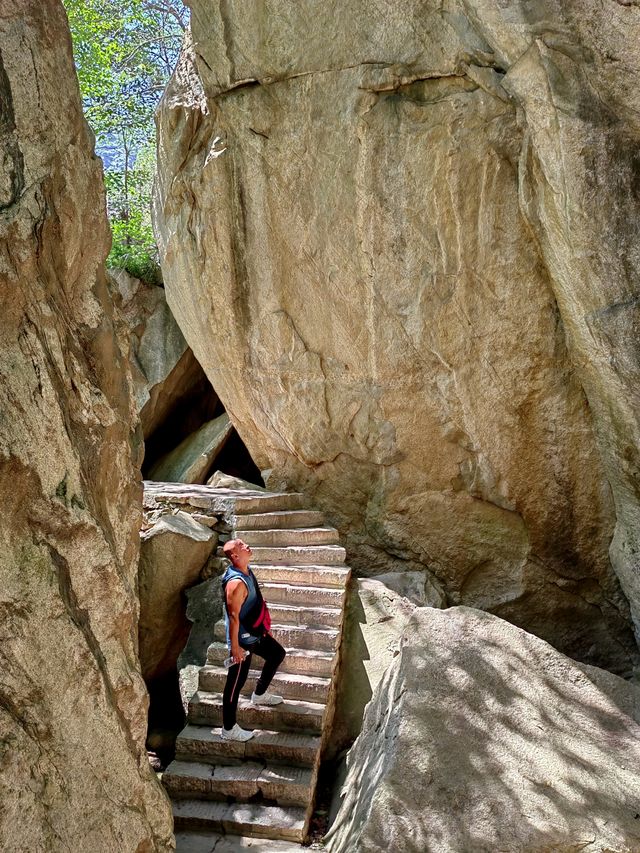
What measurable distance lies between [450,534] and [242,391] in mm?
2764

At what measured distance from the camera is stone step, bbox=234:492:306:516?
759 centimetres

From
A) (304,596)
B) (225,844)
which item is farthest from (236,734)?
(304,596)

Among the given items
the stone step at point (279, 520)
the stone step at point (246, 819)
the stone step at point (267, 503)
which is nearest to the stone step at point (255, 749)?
the stone step at point (246, 819)

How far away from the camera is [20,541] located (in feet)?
11.2

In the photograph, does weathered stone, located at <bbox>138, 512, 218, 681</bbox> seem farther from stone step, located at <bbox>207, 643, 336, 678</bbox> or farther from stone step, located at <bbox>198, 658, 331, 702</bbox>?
stone step, located at <bbox>207, 643, 336, 678</bbox>

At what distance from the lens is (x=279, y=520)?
770cm

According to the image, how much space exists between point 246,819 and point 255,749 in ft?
1.67

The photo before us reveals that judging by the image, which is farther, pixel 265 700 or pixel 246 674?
pixel 265 700

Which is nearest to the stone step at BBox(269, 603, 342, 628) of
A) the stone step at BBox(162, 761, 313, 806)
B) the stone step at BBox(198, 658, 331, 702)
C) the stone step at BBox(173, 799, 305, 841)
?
the stone step at BBox(198, 658, 331, 702)

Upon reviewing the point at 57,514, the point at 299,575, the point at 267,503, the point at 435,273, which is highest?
the point at 435,273

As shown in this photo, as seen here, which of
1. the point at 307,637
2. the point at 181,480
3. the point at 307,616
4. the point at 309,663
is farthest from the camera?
the point at 181,480

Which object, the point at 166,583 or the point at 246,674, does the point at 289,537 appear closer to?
the point at 166,583

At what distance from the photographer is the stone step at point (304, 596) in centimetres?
666

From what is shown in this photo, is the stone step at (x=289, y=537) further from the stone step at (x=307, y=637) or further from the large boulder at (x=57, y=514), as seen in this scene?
the large boulder at (x=57, y=514)
